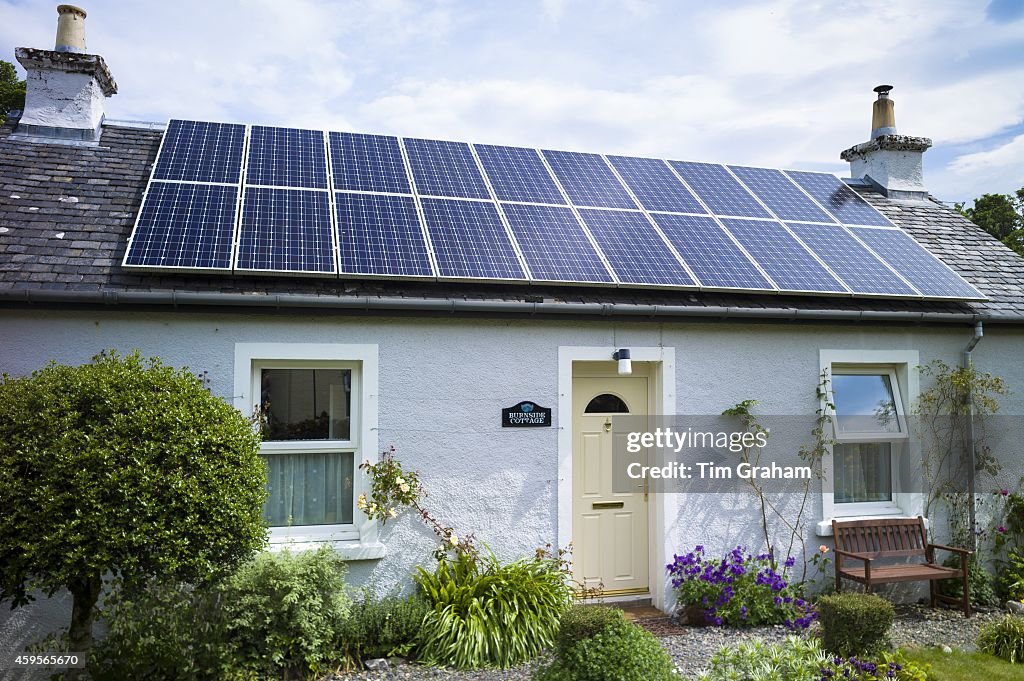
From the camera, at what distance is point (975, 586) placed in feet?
25.9

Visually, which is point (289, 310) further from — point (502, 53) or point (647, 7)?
point (647, 7)

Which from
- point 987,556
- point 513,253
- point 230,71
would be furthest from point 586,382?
point 230,71

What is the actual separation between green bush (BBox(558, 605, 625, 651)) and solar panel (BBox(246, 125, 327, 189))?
17.1 ft

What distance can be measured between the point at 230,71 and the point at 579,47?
4889mm

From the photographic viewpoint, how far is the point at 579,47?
962cm

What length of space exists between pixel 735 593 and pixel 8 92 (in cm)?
2053

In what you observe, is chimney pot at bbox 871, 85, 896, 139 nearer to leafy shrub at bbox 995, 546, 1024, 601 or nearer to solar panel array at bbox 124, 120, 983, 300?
solar panel array at bbox 124, 120, 983, 300

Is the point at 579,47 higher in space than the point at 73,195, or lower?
higher

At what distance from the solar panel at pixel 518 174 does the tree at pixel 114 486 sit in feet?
14.8

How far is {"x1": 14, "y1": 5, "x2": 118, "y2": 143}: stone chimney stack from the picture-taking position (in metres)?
8.20

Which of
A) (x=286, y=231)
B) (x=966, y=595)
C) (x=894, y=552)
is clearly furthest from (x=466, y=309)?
(x=966, y=595)

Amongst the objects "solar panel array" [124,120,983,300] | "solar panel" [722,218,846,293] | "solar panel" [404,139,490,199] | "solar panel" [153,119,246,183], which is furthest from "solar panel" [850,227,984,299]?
"solar panel" [153,119,246,183]

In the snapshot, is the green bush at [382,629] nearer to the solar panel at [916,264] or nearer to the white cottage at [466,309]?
the white cottage at [466,309]

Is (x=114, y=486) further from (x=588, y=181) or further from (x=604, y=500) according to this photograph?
(x=588, y=181)
